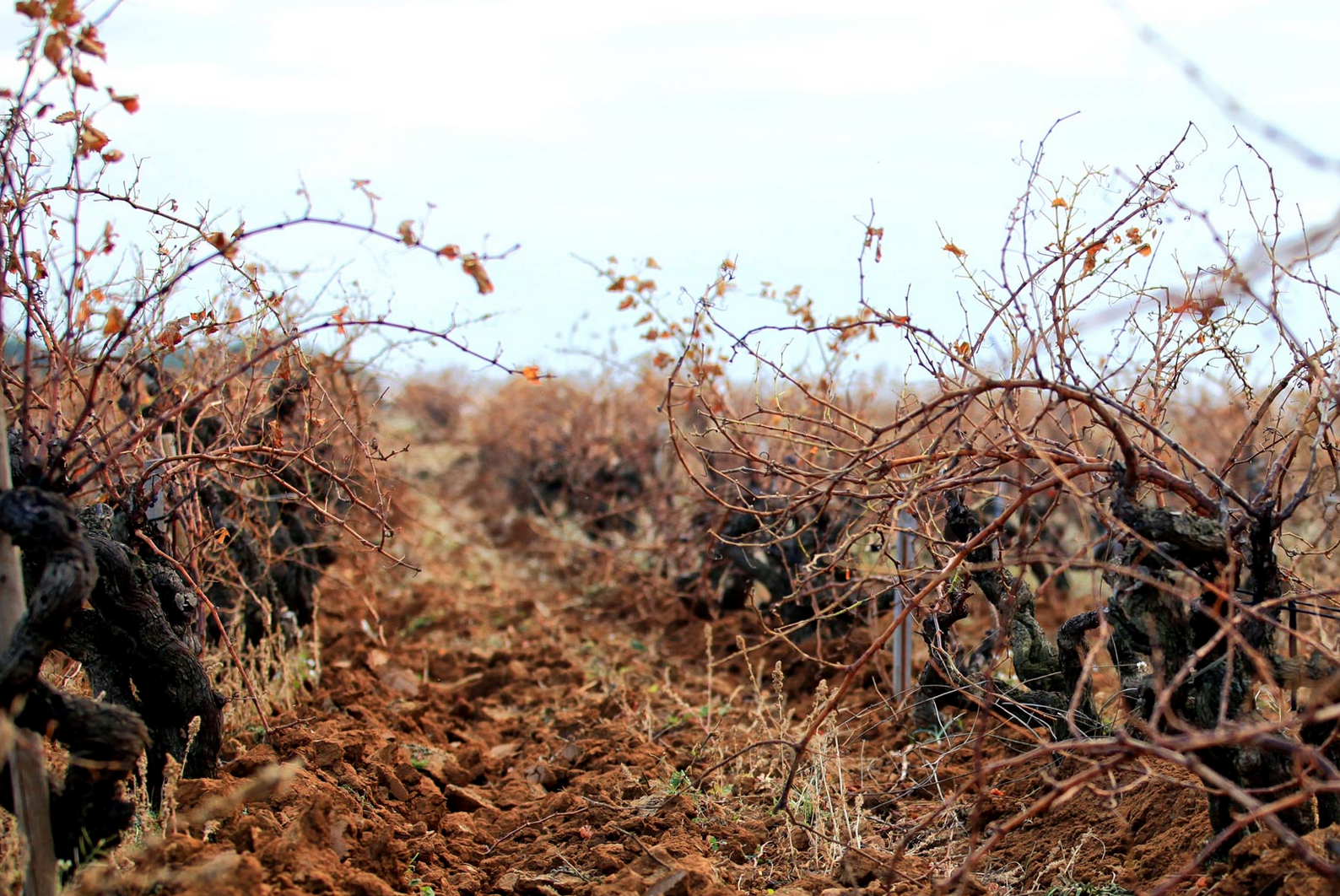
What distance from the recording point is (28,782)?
2545mm

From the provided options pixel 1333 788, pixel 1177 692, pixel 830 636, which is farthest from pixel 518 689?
pixel 1333 788

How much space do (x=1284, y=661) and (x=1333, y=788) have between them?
82 cm

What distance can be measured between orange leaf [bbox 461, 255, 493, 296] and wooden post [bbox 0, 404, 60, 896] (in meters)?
1.12

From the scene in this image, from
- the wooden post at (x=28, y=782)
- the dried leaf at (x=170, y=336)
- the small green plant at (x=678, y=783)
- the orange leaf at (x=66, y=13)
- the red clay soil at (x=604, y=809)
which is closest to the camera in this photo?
the orange leaf at (x=66, y=13)

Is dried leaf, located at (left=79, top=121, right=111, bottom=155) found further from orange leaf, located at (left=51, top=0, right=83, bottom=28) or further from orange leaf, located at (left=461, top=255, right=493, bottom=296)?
orange leaf, located at (left=461, top=255, right=493, bottom=296)

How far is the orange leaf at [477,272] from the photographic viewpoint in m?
2.61

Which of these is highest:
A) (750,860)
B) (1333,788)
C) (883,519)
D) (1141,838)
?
(883,519)

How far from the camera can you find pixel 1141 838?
3.23m

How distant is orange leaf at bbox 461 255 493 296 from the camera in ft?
8.56

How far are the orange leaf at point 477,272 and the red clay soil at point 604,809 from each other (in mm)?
1214

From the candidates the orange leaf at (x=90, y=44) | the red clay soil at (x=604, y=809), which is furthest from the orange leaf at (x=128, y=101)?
the red clay soil at (x=604, y=809)

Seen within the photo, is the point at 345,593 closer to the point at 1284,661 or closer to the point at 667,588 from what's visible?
the point at 667,588

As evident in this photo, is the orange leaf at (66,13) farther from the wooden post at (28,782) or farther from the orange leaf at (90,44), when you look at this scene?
the wooden post at (28,782)

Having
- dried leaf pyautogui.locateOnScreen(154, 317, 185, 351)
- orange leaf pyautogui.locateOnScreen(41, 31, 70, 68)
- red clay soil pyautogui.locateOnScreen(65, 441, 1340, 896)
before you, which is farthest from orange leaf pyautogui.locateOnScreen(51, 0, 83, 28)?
red clay soil pyautogui.locateOnScreen(65, 441, 1340, 896)
